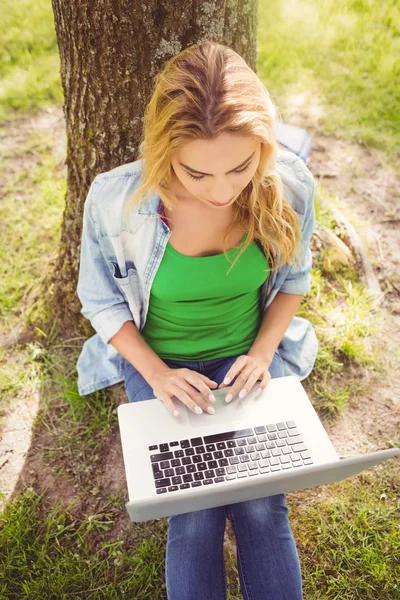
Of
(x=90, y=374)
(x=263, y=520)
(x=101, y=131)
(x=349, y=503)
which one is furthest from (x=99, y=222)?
(x=349, y=503)

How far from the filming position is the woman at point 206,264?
5.27 ft

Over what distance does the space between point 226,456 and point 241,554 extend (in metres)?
0.38

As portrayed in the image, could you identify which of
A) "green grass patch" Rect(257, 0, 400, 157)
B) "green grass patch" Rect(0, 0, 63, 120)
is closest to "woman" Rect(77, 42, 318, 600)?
"green grass patch" Rect(257, 0, 400, 157)

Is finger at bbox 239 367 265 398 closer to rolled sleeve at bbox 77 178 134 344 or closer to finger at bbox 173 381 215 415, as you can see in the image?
finger at bbox 173 381 215 415

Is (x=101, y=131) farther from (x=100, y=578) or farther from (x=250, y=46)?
(x=100, y=578)

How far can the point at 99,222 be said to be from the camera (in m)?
1.99

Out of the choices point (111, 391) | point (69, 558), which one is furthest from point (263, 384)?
point (69, 558)

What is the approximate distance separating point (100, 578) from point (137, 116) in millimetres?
1920

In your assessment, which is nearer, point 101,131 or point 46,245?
point 101,131

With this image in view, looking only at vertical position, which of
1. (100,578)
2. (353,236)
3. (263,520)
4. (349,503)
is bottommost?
(100,578)

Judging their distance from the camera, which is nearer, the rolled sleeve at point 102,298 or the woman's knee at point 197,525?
the woman's knee at point 197,525

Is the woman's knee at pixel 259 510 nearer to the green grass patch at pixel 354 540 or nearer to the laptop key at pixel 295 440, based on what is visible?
the laptop key at pixel 295 440

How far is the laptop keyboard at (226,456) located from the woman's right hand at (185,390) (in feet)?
0.40

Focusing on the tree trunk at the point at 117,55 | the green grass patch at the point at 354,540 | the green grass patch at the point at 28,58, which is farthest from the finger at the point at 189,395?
the green grass patch at the point at 28,58
